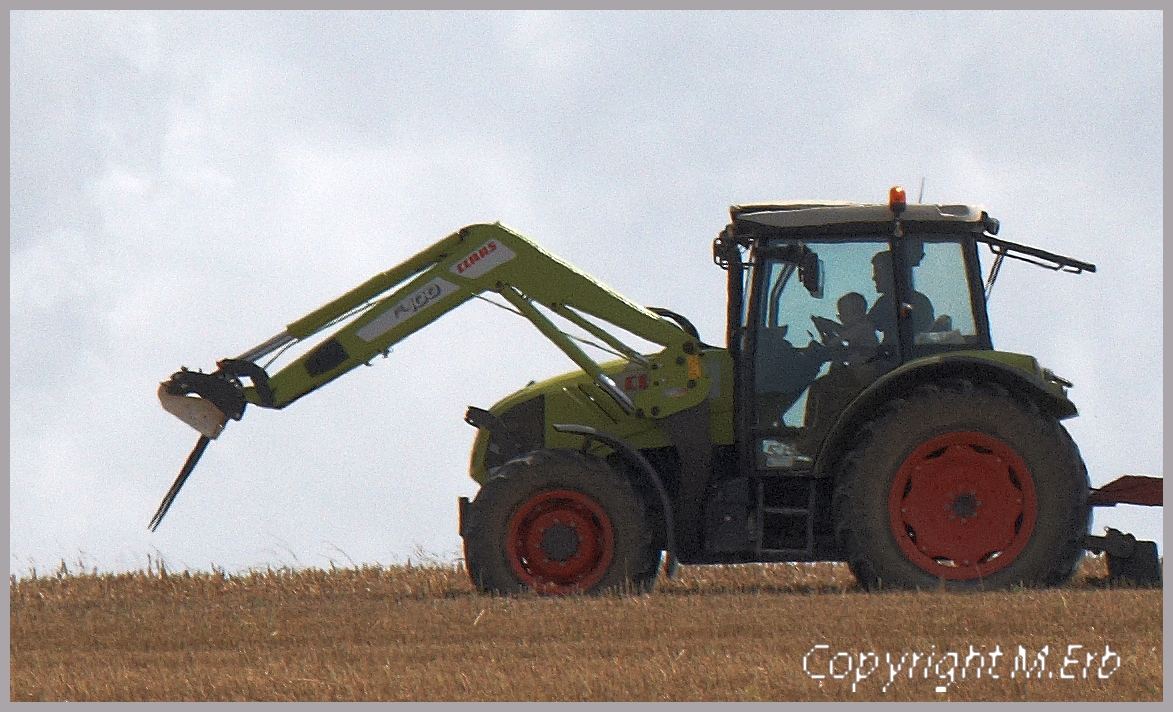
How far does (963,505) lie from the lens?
472 inches

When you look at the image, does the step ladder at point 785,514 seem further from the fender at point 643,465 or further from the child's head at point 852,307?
the child's head at point 852,307

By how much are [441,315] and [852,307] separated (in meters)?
2.79

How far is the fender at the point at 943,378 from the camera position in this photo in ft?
39.2

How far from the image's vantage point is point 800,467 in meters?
12.4

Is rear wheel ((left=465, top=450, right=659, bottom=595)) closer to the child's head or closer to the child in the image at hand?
the child

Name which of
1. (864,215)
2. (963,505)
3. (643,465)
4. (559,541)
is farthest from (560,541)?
(864,215)

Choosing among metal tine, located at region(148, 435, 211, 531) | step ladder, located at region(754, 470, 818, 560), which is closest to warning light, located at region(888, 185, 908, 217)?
step ladder, located at region(754, 470, 818, 560)

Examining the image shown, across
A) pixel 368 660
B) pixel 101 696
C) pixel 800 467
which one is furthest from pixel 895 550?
pixel 101 696

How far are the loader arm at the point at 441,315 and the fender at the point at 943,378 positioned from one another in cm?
116

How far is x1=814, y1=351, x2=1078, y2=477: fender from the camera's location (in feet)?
39.2

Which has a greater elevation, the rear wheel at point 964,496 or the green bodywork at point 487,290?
the green bodywork at point 487,290

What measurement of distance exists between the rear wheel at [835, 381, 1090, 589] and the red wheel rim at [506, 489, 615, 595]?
5.31ft

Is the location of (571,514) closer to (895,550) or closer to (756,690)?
(895,550)

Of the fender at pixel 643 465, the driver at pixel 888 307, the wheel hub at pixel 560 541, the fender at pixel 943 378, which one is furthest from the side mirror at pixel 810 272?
the wheel hub at pixel 560 541
